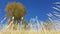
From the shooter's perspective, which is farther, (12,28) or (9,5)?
(9,5)

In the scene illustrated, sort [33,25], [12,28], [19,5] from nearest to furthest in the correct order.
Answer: [12,28], [33,25], [19,5]

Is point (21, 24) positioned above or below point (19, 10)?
below

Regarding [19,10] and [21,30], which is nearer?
[21,30]

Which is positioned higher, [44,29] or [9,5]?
[9,5]

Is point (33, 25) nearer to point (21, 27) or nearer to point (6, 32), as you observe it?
point (21, 27)

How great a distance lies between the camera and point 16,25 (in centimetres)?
154

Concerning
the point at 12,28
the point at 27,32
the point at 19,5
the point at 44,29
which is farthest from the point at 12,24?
the point at 19,5

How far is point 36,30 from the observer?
5.22ft

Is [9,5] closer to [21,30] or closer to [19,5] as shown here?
[19,5]

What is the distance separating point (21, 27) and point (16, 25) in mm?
50

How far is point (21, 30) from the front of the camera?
155cm

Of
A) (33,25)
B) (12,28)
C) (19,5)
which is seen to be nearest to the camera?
(12,28)

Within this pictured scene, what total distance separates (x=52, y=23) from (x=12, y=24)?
0.35 metres

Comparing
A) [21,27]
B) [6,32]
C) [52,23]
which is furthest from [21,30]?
[52,23]
